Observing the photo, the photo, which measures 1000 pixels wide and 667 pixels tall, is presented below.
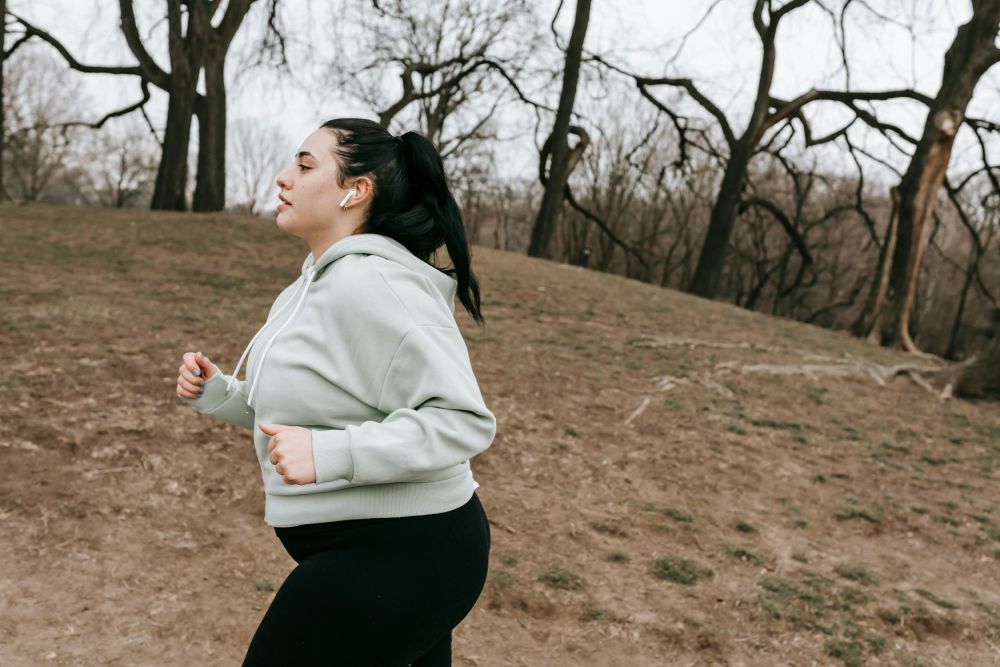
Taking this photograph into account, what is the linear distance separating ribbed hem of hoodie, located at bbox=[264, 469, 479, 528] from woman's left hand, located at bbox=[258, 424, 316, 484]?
13 centimetres

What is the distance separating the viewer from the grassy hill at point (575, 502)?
343cm

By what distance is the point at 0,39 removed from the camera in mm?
13156

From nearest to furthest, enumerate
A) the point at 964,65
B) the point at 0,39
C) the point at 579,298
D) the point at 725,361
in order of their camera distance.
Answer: the point at 725,361
the point at 579,298
the point at 964,65
the point at 0,39

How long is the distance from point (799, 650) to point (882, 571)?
114 centimetres

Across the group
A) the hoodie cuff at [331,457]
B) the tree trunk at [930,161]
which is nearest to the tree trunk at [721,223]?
the tree trunk at [930,161]

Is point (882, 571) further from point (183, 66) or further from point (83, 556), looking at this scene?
point (183, 66)

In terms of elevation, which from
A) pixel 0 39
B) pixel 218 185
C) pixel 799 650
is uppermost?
pixel 0 39

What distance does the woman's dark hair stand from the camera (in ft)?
5.47

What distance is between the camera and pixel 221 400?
6.24 feet

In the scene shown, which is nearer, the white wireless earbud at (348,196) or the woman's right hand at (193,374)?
the white wireless earbud at (348,196)

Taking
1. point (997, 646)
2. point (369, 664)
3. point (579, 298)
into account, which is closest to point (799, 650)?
point (997, 646)

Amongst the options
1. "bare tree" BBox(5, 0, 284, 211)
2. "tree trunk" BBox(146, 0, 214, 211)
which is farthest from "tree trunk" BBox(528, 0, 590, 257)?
"tree trunk" BBox(146, 0, 214, 211)

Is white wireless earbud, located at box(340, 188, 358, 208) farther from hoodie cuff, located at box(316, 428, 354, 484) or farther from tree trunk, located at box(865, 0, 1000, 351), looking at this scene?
tree trunk, located at box(865, 0, 1000, 351)

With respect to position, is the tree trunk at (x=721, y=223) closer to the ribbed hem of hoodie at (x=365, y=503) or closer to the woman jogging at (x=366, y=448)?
the woman jogging at (x=366, y=448)
